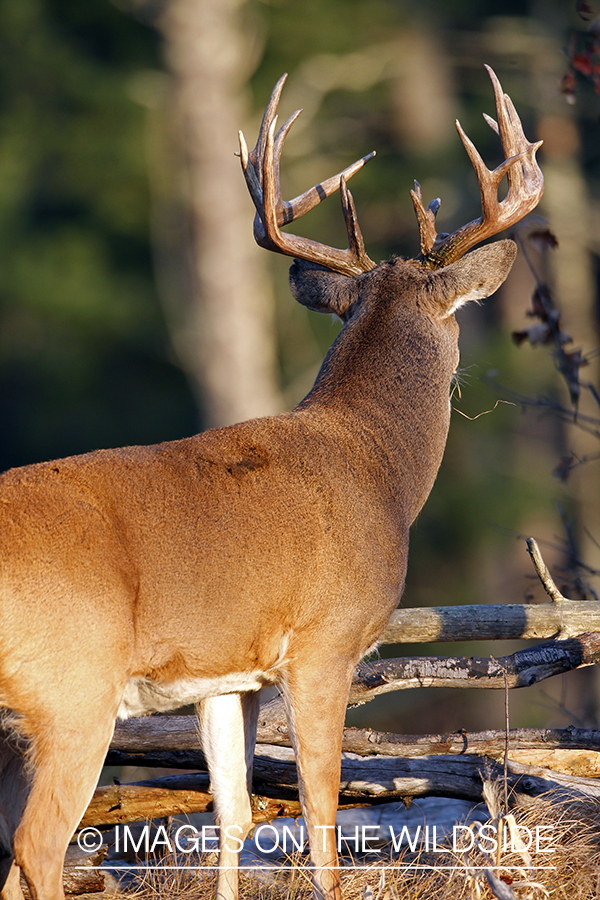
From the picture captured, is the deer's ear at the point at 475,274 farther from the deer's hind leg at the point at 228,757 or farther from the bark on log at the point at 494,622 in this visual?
the deer's hind leg at the point at 228,757

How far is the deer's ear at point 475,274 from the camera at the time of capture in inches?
188

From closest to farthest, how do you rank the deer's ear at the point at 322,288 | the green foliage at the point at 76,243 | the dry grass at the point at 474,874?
1. the dry grass at the point at 474,874
2. the deer's ear at the point at 322,288
3. the green foliage at the point at 76,243

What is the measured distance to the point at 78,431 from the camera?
1800 cm

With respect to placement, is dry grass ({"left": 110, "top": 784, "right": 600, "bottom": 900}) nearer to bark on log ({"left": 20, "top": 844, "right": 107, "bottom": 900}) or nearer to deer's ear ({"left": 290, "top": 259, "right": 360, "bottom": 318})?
bark on log ({"left": 20, "top": 844, "right": 107, "bottom": 900})

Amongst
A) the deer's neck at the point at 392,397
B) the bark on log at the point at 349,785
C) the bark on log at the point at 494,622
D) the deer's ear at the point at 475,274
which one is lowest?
the bark on log at the point at 349,785

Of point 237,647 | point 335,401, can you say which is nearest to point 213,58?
point 335,401

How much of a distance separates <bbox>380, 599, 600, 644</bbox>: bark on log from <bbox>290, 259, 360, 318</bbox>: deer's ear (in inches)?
58.8

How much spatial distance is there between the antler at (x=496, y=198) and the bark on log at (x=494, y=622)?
1637mm

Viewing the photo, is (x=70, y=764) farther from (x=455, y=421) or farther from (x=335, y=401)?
(x=455, y=421)

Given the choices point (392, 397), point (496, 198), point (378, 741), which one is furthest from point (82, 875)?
point (496, 198)

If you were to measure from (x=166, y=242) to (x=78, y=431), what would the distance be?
181 inches

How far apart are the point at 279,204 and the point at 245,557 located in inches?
Result: 77.7

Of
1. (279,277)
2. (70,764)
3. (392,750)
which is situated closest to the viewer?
(70,764)

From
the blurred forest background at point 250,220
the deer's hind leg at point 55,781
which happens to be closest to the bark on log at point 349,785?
the deer's hind leg at point 55,781
